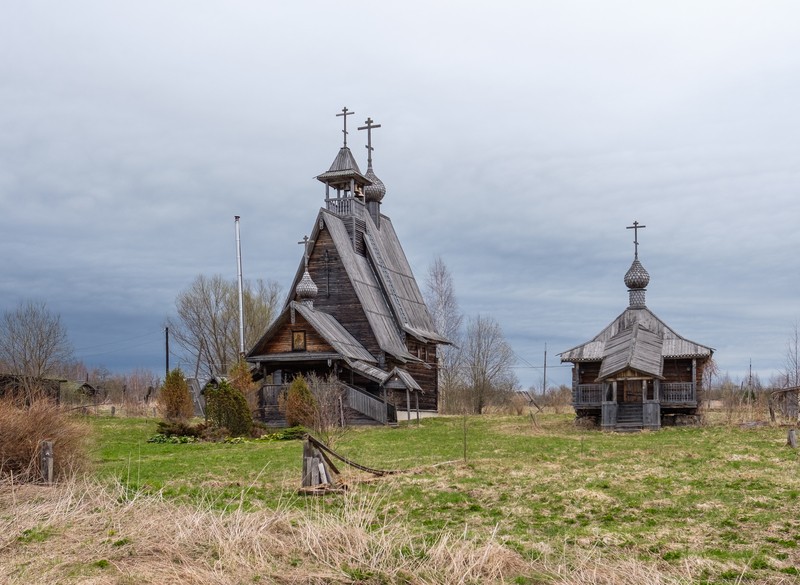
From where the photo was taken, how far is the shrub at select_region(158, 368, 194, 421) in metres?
31.2

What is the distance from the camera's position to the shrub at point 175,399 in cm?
3119

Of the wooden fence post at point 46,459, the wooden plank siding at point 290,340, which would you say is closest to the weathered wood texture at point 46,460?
the wooden fence post at point 46,459

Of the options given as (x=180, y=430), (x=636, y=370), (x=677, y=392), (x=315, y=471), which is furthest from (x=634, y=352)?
(x=315, y=471)

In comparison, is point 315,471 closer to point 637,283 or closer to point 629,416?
point 629,416

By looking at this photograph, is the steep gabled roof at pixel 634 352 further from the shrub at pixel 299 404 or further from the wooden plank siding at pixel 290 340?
the wooden plank siding at pixel 290 340

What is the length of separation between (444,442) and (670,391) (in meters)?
11.5

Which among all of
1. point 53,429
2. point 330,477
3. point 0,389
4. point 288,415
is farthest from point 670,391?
point 0,389

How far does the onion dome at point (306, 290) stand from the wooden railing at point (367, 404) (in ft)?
17.1

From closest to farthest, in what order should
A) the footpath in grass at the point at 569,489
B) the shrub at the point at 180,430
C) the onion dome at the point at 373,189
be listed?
the footpath in grass at the point at 569,489
the shrub at the point at 180,430
the onion dome at the point at 373,189

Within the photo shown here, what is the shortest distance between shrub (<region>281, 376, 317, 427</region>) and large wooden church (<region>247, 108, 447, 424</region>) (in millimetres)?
3276

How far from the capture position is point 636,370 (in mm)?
31172

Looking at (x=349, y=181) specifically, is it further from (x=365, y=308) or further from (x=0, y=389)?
(x=0, y=389)

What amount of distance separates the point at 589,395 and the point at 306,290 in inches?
506

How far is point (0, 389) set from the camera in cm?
3531
